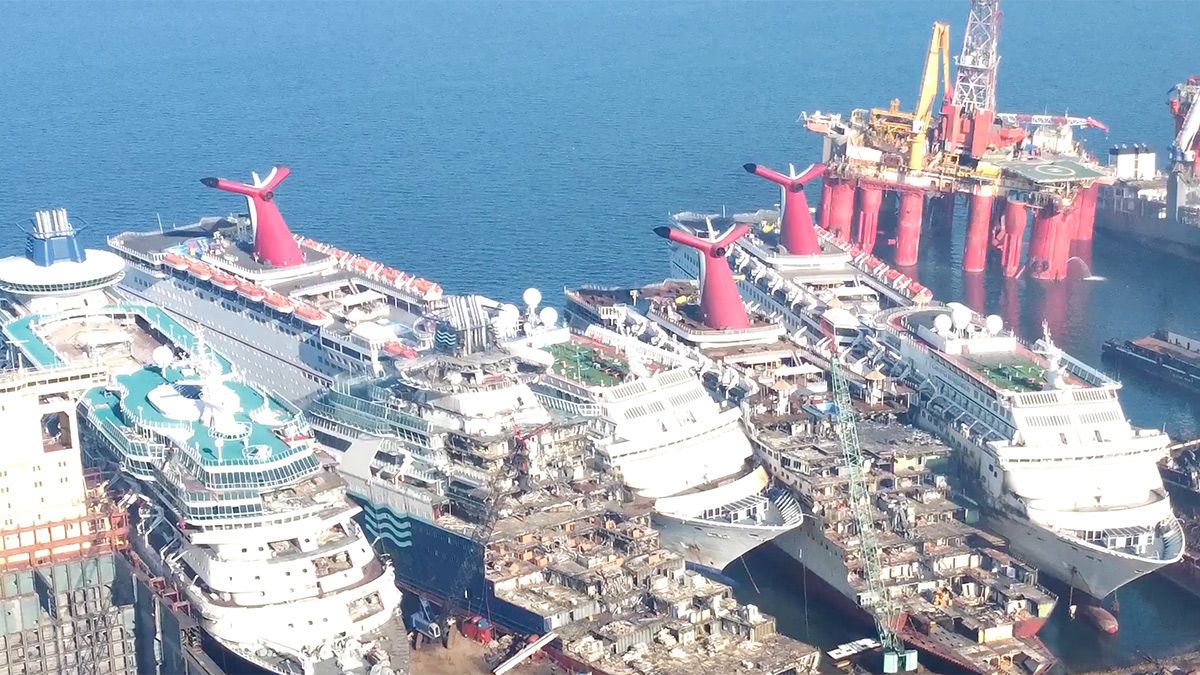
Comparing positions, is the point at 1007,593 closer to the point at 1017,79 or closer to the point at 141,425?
the point at 141,425

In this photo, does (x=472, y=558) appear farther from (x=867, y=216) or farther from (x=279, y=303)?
(x=867, y=216)

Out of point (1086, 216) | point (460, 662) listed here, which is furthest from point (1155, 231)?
point (460, 662)

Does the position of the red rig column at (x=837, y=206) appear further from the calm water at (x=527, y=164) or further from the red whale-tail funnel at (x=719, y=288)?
the red whale-tail funnel at (x=719, y=288)

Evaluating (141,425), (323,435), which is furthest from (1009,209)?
(141,425)

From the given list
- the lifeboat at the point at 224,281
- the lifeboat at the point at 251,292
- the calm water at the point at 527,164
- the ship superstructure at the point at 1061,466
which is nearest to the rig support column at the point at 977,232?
the calm water at the point at 527,164

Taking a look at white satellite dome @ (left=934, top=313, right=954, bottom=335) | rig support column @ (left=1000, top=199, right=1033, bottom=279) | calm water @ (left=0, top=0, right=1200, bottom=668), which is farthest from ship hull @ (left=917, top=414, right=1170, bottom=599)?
rig support column @ (left=1000, top=199, right=1033, bottom=279)

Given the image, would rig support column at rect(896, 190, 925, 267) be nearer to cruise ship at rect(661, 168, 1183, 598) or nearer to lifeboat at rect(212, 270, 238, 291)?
cruise ship at rect(661, 168, 1183, 598)
